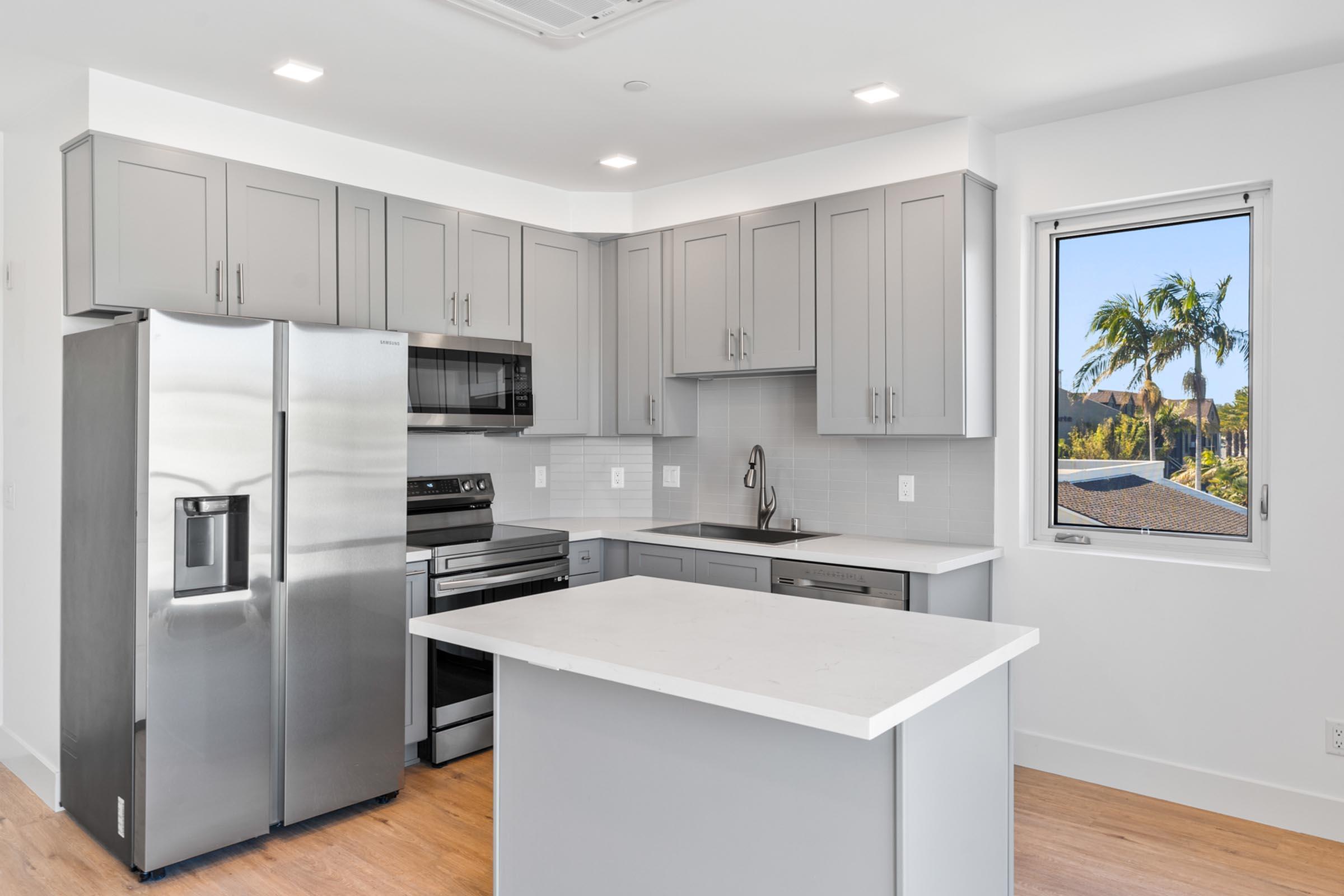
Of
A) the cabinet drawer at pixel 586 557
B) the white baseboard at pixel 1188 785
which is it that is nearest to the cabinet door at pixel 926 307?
the white baseboard at pixel 1188 785

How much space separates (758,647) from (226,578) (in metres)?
1.83

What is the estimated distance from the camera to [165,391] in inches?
103

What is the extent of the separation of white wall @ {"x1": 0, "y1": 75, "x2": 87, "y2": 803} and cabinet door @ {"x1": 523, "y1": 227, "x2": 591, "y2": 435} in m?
1.80

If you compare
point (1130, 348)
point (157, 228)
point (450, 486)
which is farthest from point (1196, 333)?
point (157, 228)

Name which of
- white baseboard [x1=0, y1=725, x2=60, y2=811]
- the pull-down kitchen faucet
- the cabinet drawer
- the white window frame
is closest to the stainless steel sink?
the pull-down kitchen faucet

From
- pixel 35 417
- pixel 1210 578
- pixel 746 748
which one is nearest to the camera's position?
pixel 746 748

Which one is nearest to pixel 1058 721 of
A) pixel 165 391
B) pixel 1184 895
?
pixel 1184 895

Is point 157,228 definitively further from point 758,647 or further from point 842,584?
point 842,584

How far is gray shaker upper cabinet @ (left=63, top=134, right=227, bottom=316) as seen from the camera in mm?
2883

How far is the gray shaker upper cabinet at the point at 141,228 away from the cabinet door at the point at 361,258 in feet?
1.45

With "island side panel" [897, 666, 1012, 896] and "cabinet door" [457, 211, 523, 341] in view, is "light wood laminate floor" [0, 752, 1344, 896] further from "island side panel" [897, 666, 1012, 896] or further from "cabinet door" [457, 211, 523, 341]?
"cabinet door" [457, 211, 523, 341]

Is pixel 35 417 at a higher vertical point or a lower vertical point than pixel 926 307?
lower

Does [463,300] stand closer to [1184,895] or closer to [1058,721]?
[1058,721]

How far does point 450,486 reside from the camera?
4.13 m
